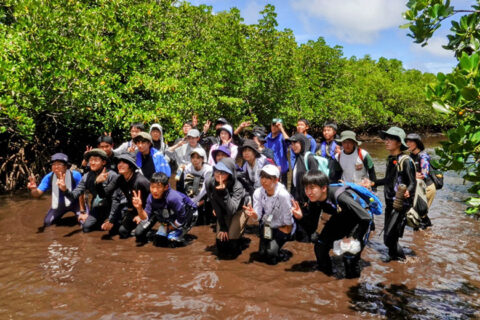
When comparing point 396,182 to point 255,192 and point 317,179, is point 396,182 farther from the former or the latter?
point 255,192

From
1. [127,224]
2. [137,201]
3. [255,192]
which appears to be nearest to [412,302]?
[255,192]

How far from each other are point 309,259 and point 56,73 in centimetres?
743

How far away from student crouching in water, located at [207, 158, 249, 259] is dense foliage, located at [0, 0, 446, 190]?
3123 millimetres

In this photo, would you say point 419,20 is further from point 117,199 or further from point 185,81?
point 185,81

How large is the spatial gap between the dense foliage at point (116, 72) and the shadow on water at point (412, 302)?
254cm

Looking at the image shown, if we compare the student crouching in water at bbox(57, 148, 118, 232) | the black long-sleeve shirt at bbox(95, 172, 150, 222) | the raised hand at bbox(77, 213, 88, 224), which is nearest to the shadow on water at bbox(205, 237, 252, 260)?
the black long-sleeve shirt at bbox(95, 172, 150, 222)

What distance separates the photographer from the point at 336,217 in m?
4.45

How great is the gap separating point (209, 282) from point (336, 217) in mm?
1987

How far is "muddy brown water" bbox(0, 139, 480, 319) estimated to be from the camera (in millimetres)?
3695

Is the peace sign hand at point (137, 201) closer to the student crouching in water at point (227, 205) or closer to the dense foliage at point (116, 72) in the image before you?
the student crouching in water at point (227, 205)

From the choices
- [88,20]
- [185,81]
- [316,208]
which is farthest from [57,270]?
[185,81]

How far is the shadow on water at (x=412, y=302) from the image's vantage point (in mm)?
3773

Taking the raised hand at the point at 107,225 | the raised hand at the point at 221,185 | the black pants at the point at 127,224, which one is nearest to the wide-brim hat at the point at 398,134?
the raised hand at the point at 221,185

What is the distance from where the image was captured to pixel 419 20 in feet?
9.54
